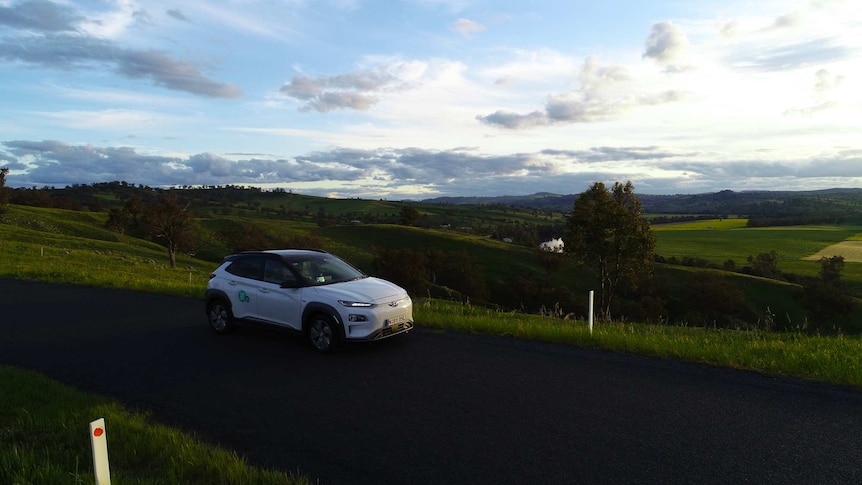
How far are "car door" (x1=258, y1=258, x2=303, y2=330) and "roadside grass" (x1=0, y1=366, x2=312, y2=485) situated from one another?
321cm

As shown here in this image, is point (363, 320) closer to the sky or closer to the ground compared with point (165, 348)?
closer to the sky

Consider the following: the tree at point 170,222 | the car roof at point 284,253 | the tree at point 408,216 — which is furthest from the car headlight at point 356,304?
the tree at point 408,216

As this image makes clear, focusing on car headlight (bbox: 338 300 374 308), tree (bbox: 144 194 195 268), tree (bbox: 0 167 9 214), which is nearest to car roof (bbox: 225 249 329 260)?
car headlight (bbox: 338 300 374 308)

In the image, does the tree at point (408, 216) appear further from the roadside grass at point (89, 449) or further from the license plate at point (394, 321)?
the roadside grass at point (89, 449)

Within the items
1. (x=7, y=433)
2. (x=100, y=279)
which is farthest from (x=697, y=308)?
(x=7, y=433)

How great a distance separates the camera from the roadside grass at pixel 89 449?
4.25 meters

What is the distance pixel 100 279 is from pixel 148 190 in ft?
481

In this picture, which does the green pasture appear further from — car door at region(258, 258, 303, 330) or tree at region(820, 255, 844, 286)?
car door at region(258, 258, 303, 330)

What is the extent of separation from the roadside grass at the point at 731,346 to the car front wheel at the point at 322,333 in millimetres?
2719

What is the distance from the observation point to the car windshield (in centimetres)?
940

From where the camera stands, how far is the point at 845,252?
91.1 metres

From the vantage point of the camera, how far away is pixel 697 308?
56.2 m

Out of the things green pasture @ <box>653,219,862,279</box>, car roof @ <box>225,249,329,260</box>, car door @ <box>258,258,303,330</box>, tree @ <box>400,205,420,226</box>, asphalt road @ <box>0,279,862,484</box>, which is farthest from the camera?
tree @ <box>400,205,420,226</box>

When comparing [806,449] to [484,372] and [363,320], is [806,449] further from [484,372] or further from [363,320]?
[363,320]
